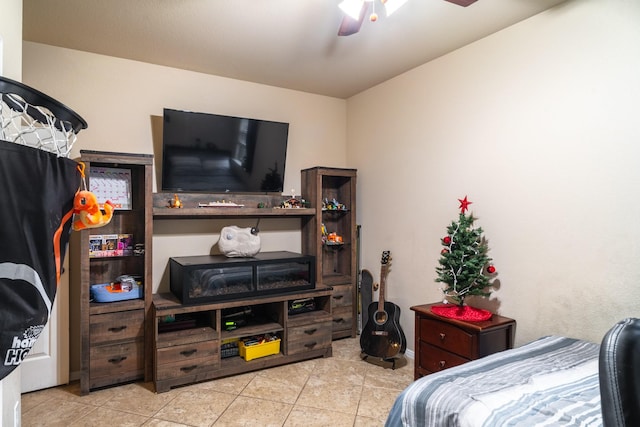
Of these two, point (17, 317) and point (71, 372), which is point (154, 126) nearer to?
point (71, 372)

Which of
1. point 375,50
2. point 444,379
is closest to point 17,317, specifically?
point 444,379

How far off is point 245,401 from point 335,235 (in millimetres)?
1921

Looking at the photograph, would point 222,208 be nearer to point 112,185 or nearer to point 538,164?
point 112,185

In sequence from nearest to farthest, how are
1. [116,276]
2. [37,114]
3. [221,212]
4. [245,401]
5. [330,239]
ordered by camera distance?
[37,114]
[245,401]
[116,276]
[221,212]
[330,239]

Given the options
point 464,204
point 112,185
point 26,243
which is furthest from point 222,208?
point 26,243

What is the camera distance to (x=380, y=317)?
11.1 feet

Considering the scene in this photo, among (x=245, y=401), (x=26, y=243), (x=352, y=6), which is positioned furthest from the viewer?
(x=245, y=401)

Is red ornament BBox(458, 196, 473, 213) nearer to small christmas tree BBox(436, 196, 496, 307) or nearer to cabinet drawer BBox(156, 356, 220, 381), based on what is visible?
small christmas tree BBox(436, 196, 496, 307)

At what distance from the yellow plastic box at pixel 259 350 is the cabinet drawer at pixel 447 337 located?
1.26 meters

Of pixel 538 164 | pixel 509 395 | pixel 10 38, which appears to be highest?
pixel 10 38

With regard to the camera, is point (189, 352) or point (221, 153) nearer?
point (189, 352)

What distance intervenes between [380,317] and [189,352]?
162 cm

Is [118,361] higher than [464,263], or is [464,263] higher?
[464,263]

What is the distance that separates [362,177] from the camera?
13.7ft
